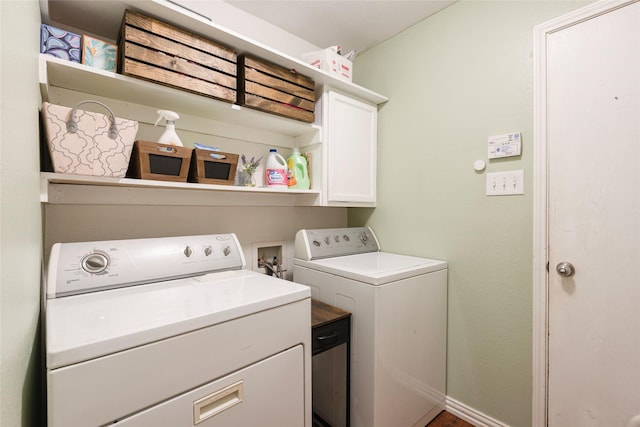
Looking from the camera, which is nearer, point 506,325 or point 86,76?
point 86,76

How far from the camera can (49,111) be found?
0.99m

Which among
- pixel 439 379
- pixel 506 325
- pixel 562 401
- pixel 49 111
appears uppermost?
pixel 49 111

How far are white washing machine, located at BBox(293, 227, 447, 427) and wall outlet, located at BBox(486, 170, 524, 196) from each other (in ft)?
1.73

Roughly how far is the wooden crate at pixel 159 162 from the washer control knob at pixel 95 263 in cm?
37

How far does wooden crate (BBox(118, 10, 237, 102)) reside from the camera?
118cm

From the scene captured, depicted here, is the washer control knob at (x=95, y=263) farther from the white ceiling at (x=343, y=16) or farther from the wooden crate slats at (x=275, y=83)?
the white ceiling at (x=343, y=16)

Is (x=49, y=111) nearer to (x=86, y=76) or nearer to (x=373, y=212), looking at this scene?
(x=86, y=76)

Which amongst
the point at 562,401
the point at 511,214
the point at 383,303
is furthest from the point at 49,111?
the point at 562,401

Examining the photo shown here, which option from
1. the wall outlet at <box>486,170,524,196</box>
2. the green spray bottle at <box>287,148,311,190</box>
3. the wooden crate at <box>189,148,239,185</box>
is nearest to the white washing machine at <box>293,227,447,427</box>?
the green spray bottle at <box>287,148,311,190</box>

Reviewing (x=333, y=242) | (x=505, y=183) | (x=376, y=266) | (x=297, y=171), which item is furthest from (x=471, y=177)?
(x=297, y=171)

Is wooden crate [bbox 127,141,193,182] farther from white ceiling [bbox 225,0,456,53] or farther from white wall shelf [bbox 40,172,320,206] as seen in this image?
white ceiling [bbox 225,0,456,53]

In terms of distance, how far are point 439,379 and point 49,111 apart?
7.61ft

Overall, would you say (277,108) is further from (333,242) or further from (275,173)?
(333,242)

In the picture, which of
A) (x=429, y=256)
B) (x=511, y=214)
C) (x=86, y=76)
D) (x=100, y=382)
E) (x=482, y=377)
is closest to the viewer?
(x=100, y=382)
